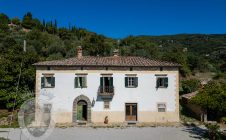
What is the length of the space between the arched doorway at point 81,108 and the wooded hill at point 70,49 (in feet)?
25.4

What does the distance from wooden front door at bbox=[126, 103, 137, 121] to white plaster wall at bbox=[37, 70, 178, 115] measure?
0.44m

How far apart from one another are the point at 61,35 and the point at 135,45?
28748 millimetres

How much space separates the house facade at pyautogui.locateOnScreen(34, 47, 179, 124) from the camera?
27594 mm

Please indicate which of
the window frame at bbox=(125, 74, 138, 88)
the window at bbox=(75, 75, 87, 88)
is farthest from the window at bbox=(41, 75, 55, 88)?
the window frame at bbox=(125, 74, 138, 88)

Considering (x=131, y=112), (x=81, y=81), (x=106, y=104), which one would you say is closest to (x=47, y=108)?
(x=81, y=81)

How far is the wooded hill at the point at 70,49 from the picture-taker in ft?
109

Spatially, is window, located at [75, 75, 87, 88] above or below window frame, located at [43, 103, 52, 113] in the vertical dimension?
above

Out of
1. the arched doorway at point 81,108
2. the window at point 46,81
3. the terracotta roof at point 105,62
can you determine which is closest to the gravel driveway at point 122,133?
the arched doorway at point 81,108

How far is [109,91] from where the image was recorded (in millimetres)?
27484

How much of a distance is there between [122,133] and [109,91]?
205 inches

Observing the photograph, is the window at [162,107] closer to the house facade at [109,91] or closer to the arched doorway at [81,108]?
the house facade at [109,91]

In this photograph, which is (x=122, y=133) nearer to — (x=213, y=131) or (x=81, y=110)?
(x=81, y=110)

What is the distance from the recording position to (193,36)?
392ft
